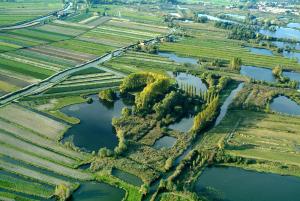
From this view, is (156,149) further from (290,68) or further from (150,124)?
(290,68)

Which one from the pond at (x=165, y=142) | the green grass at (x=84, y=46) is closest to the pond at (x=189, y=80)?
the pond at (x=165, y=142)

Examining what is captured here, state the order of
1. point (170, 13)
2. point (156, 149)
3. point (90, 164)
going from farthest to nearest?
point (170, 13) → point (156, 149) → point (90, 164)

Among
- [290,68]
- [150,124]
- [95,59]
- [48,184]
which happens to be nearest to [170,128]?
[150,124]

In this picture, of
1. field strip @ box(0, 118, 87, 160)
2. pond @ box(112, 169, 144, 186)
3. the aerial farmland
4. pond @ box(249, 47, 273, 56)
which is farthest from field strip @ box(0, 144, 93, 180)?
pond @ box(249, 47, 273, 56)

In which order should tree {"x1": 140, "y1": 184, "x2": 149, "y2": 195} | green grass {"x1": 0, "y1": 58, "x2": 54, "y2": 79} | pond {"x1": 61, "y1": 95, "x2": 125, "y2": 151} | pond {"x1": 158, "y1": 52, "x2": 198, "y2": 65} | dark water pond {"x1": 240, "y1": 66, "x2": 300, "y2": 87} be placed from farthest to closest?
pond {"x1": 158, "y1": 52, "x2": 198, "y2": 65} < dark water pond {"x1": 240, "y1": 66, "x2": 300, "y2": 87} < green grass {"x1": 0, "y1": 58, "x2": 54, "y2": 79} < pond {"x1": 61, "y1": 95, "x2": 125, "y2": 151} < tree {"x1": 140, "y1": 184, "x2": 149, "y2": 195}

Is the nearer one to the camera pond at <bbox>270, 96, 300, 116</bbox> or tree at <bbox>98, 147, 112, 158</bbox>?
tree at <bbox>98, 147, 112, 158</bbox>

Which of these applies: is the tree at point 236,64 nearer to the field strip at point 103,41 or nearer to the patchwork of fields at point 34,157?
the field strip at point 103,41

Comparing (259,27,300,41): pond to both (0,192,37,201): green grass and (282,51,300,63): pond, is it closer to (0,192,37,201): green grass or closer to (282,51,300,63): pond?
(282,51,300,63): pond

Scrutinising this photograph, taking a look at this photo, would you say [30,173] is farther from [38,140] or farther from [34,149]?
[38,140]
